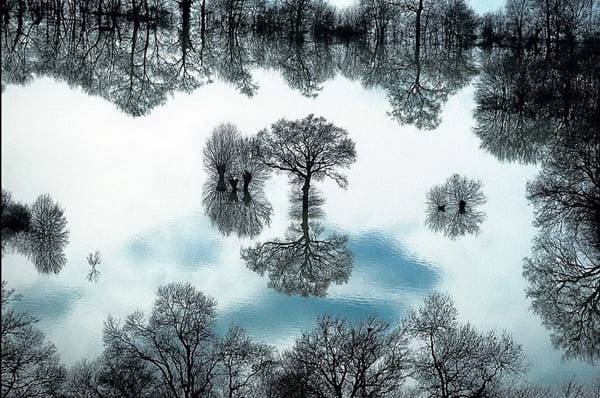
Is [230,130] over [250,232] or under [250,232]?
over

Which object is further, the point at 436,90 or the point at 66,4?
the point at 66,4

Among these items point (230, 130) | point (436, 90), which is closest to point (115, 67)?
point (230, 130)

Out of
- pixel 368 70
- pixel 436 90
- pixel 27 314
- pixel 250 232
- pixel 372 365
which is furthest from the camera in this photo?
pixel 368 70

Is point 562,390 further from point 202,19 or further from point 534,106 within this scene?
point 202,19

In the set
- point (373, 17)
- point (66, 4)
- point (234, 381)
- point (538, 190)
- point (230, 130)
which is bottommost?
point (234, 381)

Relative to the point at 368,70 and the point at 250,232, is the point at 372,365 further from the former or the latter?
the point at 368,70

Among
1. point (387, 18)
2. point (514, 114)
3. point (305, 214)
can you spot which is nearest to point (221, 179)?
point (305, 214)

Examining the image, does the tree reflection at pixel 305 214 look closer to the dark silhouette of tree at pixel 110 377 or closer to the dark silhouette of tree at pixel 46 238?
the dark silhouette of tree at pixel 110 377

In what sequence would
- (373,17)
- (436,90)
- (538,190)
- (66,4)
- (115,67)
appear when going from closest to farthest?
(538,190) → (115,67) → (436,90) → (66,4) → (373,17)
